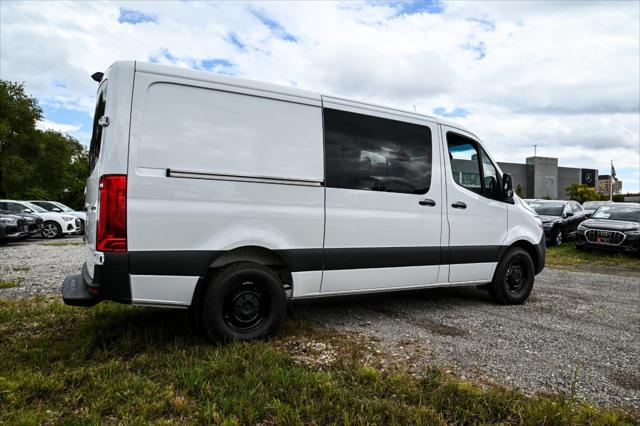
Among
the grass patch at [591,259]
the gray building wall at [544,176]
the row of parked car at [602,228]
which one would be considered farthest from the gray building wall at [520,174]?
the grass patch at [591,259]

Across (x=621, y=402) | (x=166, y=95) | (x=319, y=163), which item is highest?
(x=166, y=95)

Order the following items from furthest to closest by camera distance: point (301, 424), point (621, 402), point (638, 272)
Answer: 1. point (638, 272)
2. point (621, 402)
3. point (301, 424)

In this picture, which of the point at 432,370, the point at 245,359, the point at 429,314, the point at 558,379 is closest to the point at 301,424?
the point at 245,359

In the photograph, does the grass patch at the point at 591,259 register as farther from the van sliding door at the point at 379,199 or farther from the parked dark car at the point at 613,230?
the van sliding door at the point at 379,199

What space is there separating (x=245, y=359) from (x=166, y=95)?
2.14 meters

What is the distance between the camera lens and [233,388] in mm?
3020

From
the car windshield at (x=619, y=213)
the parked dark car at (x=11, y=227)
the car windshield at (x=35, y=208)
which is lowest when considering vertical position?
the parked dark car at (x=11, y=227)

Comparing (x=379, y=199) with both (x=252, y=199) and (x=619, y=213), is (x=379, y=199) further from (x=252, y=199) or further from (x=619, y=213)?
(x=619, y=213)

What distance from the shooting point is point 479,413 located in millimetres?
2809

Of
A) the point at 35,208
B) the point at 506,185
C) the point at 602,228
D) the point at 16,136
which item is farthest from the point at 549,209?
the point at 16,136

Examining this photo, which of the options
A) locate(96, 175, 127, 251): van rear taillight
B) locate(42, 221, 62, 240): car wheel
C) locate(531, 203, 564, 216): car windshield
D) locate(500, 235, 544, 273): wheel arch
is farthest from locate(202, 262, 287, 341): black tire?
locate(42, 221, 62, 240): car wheel

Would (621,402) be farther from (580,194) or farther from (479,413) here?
(580,194)

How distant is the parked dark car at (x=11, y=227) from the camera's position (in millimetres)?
13484

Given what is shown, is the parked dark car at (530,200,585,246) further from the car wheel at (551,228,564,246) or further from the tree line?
the tree line
